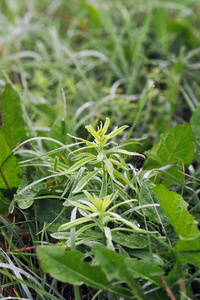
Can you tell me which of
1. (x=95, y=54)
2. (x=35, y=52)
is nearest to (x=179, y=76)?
(x=95, y=54)

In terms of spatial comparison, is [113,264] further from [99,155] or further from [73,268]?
[99,155]

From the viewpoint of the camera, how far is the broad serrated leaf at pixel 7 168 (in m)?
1.00

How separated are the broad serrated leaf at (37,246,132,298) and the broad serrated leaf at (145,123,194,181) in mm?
483

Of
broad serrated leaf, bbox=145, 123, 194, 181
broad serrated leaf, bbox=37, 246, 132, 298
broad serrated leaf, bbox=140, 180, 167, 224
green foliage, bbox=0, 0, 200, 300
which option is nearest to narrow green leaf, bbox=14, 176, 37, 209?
green foliage, bbox=0, 0, 200, 300

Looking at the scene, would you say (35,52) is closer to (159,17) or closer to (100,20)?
(100,20)

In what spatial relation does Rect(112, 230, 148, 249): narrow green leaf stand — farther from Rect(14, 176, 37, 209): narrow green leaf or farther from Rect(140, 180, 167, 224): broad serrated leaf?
Rect(14, 176, 37, 209): narrow green leaf

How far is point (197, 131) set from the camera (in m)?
1.20

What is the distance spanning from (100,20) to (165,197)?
6.14 feet

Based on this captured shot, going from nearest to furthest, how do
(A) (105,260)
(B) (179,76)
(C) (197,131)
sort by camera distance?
1. (A) (105,260)
2. (C) (197,131)
3. (B) (179,76)

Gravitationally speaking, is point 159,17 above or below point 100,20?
below

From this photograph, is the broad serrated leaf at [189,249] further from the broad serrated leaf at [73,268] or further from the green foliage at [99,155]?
the broad serrated leaf at [73,268]

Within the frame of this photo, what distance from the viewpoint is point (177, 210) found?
830 millimetres

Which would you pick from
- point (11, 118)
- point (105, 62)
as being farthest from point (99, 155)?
point (105, 62)

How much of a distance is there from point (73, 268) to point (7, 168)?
47 centimetres
